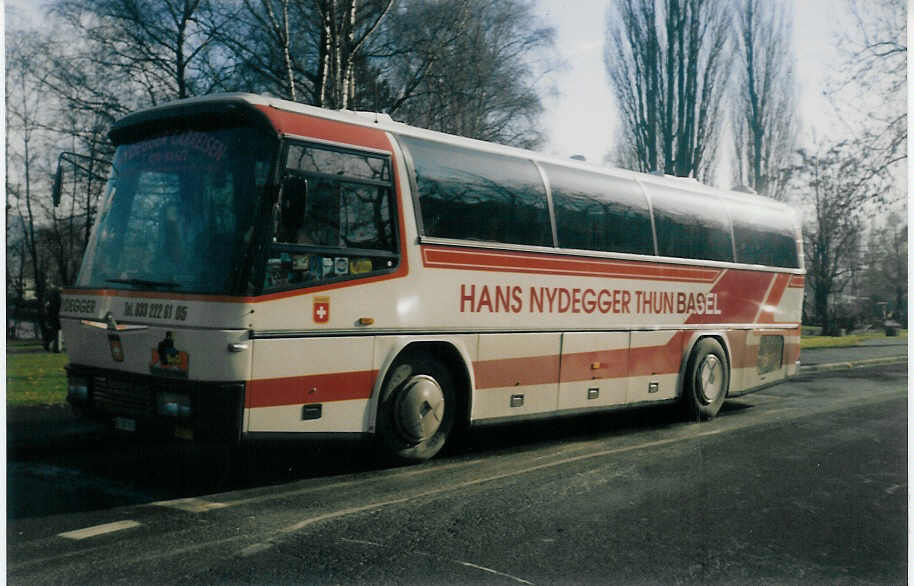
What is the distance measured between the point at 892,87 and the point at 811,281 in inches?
184

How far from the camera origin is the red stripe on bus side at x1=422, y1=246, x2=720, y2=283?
825 centimetres

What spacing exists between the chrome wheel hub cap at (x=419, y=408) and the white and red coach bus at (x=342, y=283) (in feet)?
0.06

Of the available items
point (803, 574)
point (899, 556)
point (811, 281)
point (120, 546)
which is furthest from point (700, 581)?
point (811, 281)

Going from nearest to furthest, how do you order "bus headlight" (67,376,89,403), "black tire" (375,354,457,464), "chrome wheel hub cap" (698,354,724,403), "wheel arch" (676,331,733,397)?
"bus headlight" (67,376,89,403) < "black tire" (375,354,457,464) < "wheel arch" (676,331,733,397) < "chrome wheel hub cap" (698,354,724,403)

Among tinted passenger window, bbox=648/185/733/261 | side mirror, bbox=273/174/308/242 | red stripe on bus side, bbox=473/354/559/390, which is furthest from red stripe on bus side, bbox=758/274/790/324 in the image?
side mirror, bbox=273/174/308/242

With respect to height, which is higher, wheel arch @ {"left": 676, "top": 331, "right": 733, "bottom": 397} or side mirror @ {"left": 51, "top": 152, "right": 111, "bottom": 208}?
side mirror @ {"left": 51, "top": 152, "right": 111, "bottom": 208}

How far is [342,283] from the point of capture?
7281 millimetres

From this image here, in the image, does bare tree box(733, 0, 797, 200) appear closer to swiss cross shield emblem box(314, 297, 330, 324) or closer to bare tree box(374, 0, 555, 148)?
bare tree box(374, 0, 555, 148)

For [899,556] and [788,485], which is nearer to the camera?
[899,556]

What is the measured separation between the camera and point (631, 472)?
7891mm

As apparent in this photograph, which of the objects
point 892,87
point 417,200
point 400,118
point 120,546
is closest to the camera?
point 120,546

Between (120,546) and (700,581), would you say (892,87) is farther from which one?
(120,546)

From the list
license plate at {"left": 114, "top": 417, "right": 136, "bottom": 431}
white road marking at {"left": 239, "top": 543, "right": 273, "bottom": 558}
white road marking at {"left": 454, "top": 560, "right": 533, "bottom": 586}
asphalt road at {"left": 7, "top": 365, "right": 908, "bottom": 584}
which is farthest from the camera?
license plate at {"left": 114, "top": 417, "right": 136, "bottom": 431}

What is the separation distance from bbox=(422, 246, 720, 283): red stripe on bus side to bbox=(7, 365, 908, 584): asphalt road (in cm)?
180
